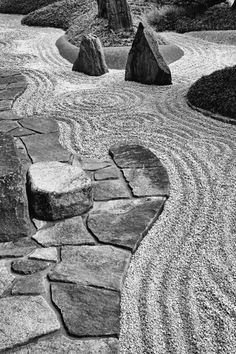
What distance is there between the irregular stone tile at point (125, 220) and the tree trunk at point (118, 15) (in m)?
6.90

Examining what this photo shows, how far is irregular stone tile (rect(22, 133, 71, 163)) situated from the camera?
14.4ft

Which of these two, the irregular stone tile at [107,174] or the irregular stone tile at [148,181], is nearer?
the irregular stone tile at [148,181]

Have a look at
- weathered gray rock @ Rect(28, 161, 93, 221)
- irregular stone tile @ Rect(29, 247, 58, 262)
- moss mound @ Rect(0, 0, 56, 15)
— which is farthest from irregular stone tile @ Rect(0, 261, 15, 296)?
moss mound @ Rect(0, 0, 56, 15)

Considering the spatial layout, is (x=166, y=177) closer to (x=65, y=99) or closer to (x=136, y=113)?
(x=136, y=113)

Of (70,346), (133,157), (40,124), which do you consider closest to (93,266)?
(70,346)

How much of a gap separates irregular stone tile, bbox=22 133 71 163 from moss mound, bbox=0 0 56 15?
1233 cm

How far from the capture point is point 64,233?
10.7ft

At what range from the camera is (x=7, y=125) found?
209 inches

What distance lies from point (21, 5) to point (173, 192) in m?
14.6

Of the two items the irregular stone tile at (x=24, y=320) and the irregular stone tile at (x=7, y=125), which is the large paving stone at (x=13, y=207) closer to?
the irregular stone tile at (x=24, y=320)

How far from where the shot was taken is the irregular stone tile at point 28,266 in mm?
2869

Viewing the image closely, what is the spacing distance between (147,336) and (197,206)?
1.42 m

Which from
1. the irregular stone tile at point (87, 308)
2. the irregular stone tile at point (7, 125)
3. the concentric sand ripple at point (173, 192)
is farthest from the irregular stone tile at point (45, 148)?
the irregular stone tile at point (87, 308)

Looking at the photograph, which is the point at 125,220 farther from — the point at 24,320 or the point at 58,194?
the point at 24,320
